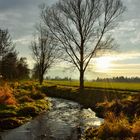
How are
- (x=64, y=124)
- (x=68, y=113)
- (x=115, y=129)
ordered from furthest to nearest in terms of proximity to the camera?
(x=68, y=113) < (x=64, y=124) < (x=115, y=129)

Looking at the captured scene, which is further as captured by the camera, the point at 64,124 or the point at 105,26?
the point at 105,26

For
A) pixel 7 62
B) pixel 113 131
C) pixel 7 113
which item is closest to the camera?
pixel 113 131

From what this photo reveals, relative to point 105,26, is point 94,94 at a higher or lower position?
lower

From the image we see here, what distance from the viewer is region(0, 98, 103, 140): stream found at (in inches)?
918

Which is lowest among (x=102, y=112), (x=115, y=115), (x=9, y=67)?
(x=102, y=112)

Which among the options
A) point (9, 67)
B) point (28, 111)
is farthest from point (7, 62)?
point (28, 111)

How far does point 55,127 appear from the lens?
88.9ft

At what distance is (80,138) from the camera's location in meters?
22.5

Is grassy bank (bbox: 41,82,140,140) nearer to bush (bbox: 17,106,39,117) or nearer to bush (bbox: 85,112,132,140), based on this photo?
bush (bbox: 85,112,132,140)

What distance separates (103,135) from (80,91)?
1239 inches

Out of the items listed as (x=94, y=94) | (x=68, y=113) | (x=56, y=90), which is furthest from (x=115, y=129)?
(x=56, y=90)

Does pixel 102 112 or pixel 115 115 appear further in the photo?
pixel 102 112

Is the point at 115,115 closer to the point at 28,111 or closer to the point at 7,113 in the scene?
the point at 7,113

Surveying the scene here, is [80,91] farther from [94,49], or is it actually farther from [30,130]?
[30,130]
